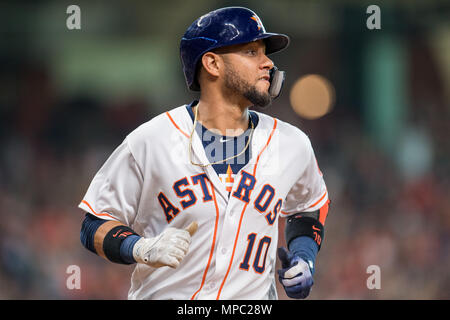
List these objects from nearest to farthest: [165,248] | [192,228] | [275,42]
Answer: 1. [165,248]
2. [192,228]
3. [275,42]

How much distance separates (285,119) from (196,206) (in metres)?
6.34

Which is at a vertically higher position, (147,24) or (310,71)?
(147,24)

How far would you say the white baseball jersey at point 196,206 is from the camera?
2799 millimetres

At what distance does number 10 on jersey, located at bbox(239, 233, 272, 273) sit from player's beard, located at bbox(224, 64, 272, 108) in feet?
1.91

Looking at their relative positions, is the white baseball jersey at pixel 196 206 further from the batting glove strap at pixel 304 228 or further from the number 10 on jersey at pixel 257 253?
the batting glove strap at pixel 304 228

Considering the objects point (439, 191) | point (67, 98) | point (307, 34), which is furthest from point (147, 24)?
point (439, 191)

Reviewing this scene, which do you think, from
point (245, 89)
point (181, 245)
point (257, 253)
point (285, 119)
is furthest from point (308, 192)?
point (285, 119)

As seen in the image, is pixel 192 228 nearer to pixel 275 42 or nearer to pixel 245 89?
pixel 245 89

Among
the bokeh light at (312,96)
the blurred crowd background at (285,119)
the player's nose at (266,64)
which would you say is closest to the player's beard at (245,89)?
the player's nose at (266,64)

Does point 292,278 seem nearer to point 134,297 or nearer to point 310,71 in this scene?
point 134,297

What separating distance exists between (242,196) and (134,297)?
2.12 ft

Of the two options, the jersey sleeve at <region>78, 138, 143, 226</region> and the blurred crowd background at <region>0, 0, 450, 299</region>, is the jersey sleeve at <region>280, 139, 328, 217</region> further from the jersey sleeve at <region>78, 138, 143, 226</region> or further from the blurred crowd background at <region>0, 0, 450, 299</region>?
the blurred crowd background at <region>0, 0, 450, 299</region>

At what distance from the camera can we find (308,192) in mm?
3148

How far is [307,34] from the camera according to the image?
10000 mm
